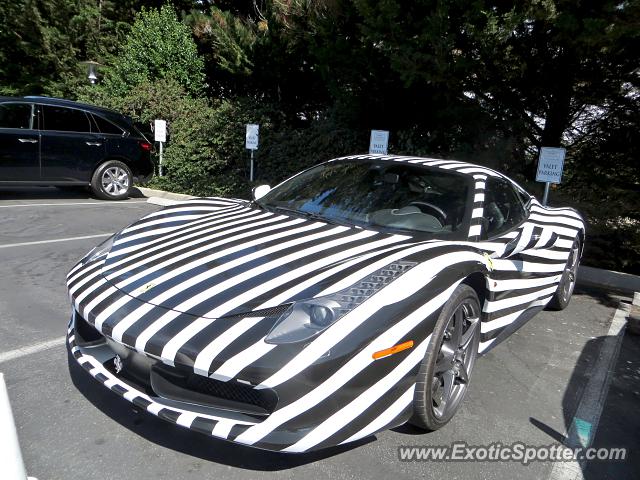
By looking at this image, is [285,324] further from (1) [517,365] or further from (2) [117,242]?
(1) [517,365]

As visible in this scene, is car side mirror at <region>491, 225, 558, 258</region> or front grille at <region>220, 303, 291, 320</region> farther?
car side mirror at <region>491, 225, 558, 258</region>

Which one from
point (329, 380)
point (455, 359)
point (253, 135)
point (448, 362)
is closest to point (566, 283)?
point (455, 359)

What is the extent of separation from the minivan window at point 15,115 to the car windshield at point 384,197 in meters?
6.06

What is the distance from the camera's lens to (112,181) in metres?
8.78

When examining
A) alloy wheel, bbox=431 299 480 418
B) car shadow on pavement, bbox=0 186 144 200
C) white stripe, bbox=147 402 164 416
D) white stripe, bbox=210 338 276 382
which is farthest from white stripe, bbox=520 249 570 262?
car shadow on pavement, bbox=0 186 144 200

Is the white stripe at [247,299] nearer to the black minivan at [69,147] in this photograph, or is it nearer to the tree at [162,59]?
the black minivan at [69,147]

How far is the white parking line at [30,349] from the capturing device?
2.92 metres

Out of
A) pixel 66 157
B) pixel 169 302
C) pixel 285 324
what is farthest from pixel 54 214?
pixel 285 324

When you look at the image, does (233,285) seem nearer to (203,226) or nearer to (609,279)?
(203,226)

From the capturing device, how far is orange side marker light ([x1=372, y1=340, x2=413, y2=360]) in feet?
6.53

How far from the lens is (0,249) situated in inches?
202

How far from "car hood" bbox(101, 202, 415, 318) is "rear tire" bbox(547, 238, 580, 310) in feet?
7.43

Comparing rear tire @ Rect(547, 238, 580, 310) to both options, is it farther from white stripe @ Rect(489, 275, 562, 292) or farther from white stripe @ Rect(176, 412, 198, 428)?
white stripe @ Rect(176, 412, 198, 428)

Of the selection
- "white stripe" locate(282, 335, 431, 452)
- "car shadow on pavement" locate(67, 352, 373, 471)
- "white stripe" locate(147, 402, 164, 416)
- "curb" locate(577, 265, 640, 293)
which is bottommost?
"car shadow on pavement" locate(67, 352, 373, 471)
